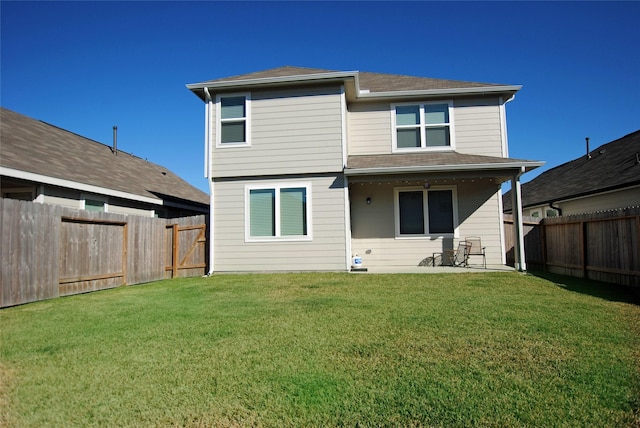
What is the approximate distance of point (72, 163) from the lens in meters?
11.8

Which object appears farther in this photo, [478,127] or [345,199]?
[478,127]

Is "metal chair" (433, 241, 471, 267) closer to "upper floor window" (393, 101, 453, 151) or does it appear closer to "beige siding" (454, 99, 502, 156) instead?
"beige siding" (454, 99, 502, 156)

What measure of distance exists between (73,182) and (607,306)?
11.9m

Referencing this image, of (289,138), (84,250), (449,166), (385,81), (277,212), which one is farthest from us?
(385,81)

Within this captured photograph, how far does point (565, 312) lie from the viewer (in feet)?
19.1

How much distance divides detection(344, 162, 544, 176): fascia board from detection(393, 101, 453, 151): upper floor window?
69.8 inches

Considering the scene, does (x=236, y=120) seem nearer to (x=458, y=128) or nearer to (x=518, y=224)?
(x=458, y=128)

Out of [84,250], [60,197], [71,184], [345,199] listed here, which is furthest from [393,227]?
[60,197]

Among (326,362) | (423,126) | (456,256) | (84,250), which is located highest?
(423,126)

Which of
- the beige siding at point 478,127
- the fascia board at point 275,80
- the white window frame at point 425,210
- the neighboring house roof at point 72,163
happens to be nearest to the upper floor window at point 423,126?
the beige siding at point 478,127

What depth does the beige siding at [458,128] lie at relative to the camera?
12203mm

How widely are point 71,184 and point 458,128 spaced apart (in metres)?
11.0

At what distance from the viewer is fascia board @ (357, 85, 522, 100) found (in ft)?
38.9

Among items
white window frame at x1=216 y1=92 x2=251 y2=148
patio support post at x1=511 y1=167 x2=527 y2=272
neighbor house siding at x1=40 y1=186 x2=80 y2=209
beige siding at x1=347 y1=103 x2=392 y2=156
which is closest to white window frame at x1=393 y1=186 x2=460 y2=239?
beige siding at x1=347 y1=103 x2=392 y2=156
